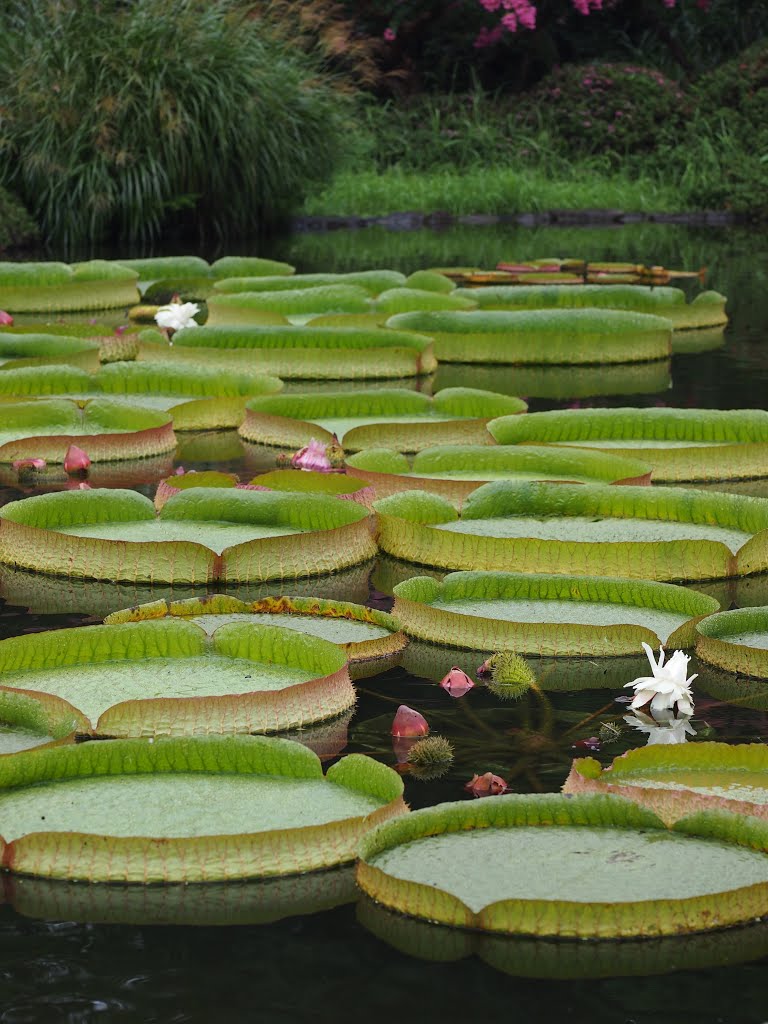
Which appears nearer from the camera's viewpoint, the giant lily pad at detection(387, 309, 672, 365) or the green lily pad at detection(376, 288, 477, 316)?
the giant lily pad at detection(387, 309, 672, 365)

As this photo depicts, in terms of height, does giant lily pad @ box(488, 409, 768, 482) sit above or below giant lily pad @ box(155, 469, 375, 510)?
below

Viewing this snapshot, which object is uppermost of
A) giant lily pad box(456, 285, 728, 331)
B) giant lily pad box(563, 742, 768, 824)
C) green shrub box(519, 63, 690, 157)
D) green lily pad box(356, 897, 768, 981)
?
green shrub box(519, 63, 690, 157)

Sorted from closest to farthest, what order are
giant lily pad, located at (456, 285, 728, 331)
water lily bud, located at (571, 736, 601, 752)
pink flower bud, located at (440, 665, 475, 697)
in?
water lily bud, located at (571, 736, 601, 752), pink flower bud, located at (440, 665, 475, 697), giant lily pad, located at (456, 285, 728, 331)

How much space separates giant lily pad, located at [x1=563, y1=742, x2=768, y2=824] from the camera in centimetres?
227

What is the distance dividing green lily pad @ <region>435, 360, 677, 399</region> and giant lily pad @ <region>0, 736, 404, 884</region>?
3.97 m

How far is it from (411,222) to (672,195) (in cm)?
275

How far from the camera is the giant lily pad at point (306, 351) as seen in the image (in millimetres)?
6285

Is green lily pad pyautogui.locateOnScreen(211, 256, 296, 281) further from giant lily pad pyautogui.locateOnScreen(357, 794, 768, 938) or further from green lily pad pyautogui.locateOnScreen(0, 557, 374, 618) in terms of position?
giant lily pad pyautogui.locateOnScreen(357, 794, 768, 938)

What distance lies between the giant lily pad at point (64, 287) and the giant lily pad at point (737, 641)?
19.2 ft

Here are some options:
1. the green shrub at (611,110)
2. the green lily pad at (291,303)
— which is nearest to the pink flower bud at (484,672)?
the green lily pad at (291,303)

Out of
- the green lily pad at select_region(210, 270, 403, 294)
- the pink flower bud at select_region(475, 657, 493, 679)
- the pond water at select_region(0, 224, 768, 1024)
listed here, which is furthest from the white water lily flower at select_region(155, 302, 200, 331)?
the pond water at select_region(0, 224, 768, 1024)

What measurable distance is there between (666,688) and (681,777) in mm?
401

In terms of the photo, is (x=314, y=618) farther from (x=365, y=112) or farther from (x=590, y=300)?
(x=365, y=112)

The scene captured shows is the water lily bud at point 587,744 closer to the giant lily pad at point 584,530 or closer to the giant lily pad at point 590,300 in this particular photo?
the giant lily pad at point 584,530
